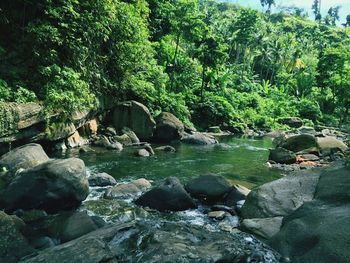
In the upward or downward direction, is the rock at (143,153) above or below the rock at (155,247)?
below

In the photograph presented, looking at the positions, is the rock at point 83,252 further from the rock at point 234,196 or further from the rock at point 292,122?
the rock at point 292,122

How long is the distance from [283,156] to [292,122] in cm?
3117

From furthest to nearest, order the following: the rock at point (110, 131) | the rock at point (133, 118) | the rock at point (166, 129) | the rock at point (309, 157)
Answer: the rock at point (166, 129)
the rock at point (133, 118)
the rock at point (110, 131)
the rock at point (309, 157)

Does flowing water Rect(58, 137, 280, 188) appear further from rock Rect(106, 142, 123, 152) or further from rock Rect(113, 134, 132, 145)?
rock Rect(113, 134, 132, 145)

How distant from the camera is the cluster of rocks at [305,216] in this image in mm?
6402

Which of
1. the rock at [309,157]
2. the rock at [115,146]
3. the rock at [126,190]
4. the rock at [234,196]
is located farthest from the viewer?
the rock at [115,146]

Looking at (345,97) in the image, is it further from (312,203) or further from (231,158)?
(312,203)

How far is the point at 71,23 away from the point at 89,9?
1886mm

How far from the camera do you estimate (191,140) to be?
2731cm

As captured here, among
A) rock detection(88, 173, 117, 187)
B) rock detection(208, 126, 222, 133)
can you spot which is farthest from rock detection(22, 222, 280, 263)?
rock detection(208, 126, 222, 133)

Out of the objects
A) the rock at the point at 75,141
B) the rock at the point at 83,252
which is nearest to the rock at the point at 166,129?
the rock at the point at 75,141

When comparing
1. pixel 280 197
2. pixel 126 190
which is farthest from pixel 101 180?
pixel 280 197

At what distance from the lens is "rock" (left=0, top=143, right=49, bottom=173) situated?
12.7 metres

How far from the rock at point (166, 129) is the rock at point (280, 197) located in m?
16.4
